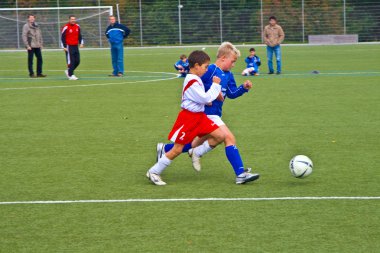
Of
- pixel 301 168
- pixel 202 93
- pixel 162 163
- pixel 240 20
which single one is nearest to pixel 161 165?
pixel 162 163

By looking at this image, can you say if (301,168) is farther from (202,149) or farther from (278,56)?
(278,56)

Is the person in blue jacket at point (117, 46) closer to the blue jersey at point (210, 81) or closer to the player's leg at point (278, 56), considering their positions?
the player's leg at point (278, 56)

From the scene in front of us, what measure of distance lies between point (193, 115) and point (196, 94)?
0.97ft

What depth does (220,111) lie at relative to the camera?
32.4 feet

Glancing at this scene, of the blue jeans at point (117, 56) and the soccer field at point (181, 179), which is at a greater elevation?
the blue jeans at point (117, 56)

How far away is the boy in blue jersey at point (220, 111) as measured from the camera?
30.2 feet

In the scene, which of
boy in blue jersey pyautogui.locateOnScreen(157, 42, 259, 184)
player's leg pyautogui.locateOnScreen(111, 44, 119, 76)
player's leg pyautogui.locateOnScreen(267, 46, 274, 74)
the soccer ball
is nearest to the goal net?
player's leg pyautogui.locateOnScreen(111, 44, 119, 76)

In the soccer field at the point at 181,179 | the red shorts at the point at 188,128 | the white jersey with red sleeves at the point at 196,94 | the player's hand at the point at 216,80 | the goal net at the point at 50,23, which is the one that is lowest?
the soccer field at the point at 181,179

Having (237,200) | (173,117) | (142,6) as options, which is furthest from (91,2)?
(237,200)

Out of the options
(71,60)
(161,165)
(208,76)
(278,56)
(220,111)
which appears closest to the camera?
(161,165)

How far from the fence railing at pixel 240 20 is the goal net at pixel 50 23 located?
3906mm

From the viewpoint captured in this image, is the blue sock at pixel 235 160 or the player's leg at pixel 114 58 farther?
the player's leg at pixel 114 58

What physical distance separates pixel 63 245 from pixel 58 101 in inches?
492

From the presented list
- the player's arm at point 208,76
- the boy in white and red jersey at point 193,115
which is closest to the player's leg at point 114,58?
the player's arm at point 208,76
